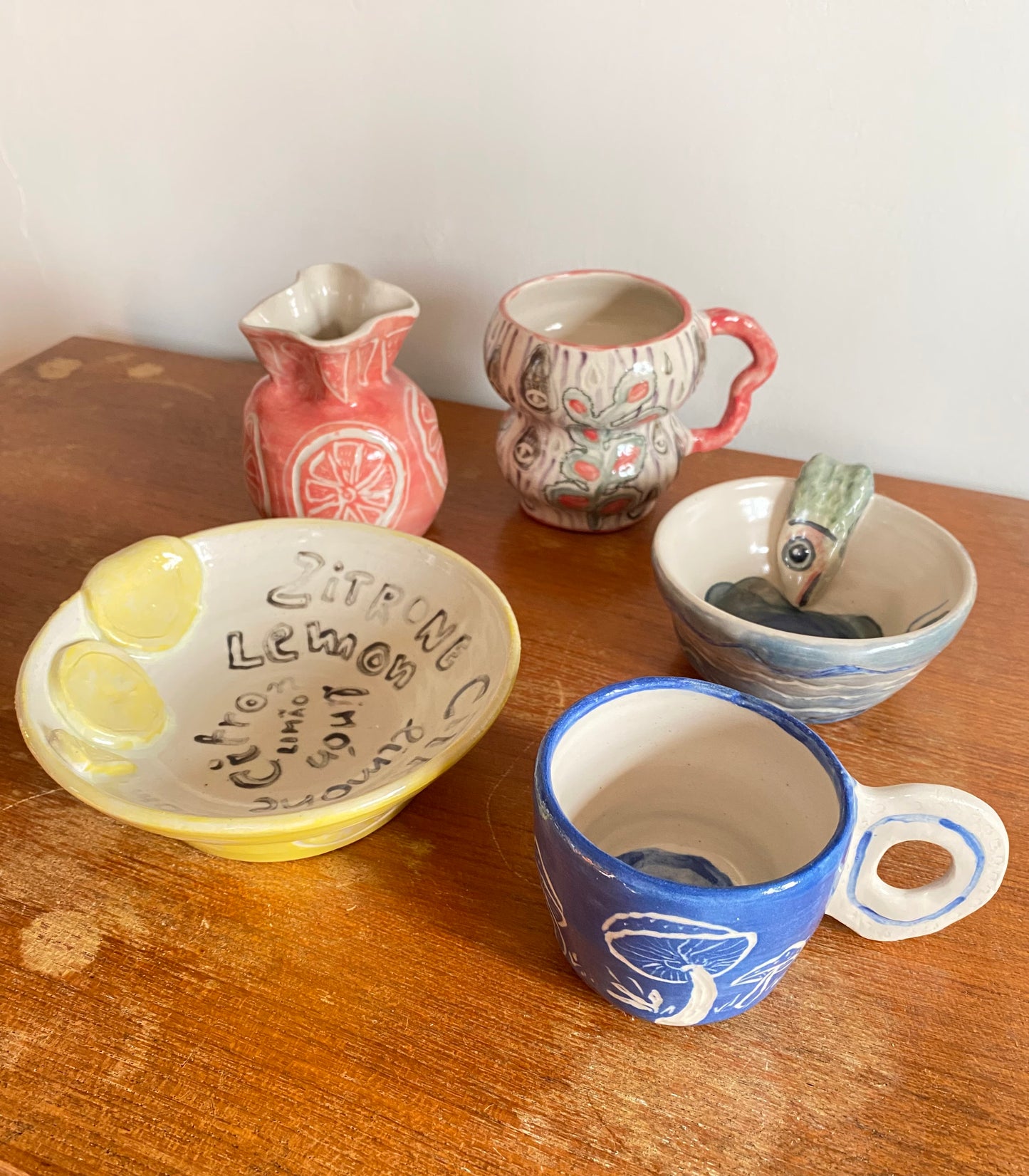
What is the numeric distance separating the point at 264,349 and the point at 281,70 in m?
0.34

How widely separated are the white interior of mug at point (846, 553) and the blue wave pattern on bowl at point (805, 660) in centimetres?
3

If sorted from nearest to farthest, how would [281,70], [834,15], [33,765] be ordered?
[33,765] → [834,15] → [281,70]

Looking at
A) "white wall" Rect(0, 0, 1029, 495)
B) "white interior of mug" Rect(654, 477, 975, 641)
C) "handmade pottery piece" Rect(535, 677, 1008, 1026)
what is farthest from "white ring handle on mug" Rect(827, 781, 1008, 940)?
"white wall" Rect(0, 0, 1029, 495)

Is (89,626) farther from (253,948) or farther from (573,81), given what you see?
(573,81)

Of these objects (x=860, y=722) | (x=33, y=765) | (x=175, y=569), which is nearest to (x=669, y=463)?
(x=860, y=722)

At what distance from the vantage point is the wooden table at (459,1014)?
36cm

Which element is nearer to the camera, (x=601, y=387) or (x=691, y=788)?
(x=691, y=788)

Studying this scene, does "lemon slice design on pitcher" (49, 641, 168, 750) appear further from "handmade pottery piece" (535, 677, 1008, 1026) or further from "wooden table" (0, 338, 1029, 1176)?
"handmade pottery piece" (535, 677, 1008, 1026)

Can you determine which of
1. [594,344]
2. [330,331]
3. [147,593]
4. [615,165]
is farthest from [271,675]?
[615,165]

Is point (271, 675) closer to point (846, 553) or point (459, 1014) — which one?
point (459, 1014)

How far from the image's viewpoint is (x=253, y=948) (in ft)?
1.39

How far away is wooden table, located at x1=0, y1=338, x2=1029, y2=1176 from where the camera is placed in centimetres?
36

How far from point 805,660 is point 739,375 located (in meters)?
0.28

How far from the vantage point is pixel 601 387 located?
0.60 metres
